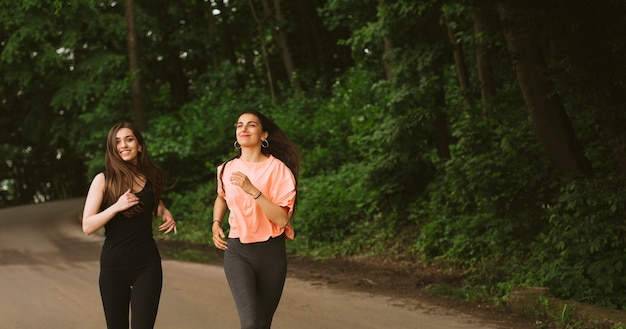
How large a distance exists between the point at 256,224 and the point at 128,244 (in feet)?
2.85

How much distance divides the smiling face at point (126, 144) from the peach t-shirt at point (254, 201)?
663 mm

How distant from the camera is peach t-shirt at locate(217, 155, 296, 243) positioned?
5316 millimetres

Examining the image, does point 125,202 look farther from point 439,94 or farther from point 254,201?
point 439,94

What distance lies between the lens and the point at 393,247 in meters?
15.9

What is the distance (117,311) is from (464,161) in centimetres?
951

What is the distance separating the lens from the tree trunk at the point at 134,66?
26.2m

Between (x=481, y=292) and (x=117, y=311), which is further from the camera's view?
(x=481, y=292)

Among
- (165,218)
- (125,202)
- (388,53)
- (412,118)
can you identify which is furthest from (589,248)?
(388,53)

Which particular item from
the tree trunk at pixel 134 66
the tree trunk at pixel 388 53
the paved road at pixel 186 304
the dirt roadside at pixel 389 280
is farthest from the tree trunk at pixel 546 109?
the tree trunk at pixel 134 66

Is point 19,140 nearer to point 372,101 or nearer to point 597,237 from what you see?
point 372,101

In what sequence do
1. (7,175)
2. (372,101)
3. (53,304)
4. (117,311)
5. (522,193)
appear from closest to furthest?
(117,311) < (53,304) < (522,193) < (372,101) < (7,175)

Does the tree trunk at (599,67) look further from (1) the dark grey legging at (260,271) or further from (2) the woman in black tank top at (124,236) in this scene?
(2) the woman in black tank top at (124,236)

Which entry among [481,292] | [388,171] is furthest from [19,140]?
[481,292]

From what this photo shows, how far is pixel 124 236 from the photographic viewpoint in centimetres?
532
